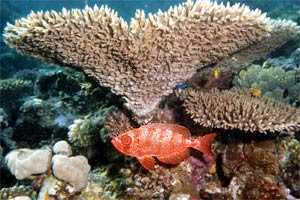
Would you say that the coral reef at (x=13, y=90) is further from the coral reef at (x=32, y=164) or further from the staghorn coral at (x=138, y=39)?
the staghorn coral at (x=138, y=39)

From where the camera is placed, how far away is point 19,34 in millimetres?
3119

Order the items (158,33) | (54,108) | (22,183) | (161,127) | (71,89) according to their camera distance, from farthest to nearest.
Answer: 1. (71,89)
2. (54,108)
3. (22,183)
4. (158,33)
5. (161,127)

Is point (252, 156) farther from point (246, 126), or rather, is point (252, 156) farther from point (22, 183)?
point (22, 183)

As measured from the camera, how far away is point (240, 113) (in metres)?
3.31

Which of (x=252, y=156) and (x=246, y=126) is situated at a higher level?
(x=246, y=126)

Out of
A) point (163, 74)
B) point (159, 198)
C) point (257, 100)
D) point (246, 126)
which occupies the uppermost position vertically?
point (163, 74)

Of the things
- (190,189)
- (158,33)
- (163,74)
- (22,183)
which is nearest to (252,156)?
(190,189)

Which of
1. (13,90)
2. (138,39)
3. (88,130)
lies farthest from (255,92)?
(13,90)

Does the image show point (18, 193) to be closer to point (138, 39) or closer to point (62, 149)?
point (62, 149)

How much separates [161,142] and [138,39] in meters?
1.24

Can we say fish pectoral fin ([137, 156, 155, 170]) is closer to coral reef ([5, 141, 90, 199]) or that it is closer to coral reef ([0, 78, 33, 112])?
coral reef ([5, 141, 90, 199])

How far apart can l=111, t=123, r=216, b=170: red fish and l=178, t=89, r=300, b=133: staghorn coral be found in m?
0.80

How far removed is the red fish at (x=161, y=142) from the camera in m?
2.47

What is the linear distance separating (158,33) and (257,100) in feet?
5.14
